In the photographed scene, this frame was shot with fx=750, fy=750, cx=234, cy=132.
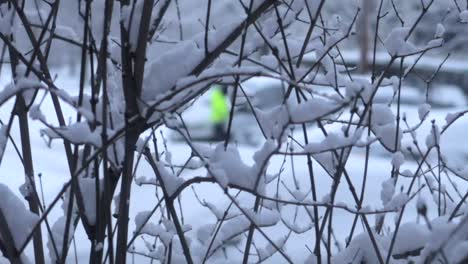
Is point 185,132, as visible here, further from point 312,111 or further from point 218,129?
point 218,129

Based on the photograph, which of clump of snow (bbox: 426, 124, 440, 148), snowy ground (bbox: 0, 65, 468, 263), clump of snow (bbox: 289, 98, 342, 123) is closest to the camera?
clump of snow (bbox: 289, 98, 342, 123)

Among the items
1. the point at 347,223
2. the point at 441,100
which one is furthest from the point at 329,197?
the point at 441,100

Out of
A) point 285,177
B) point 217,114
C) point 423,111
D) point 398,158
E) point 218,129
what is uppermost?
point 217,114

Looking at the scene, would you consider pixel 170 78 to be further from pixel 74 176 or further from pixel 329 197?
pixel 329 197

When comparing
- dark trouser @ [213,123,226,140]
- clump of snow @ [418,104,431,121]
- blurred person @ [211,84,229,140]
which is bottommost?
clump of snow @ [418,104,431,121]

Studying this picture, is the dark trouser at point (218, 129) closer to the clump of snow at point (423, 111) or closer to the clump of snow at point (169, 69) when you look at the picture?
the clump of snow at point (423, 111)

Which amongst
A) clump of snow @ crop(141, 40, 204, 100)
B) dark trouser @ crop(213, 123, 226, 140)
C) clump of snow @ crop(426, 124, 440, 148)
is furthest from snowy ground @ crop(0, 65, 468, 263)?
dark trouser @ crop(213, 123, 226, 140)

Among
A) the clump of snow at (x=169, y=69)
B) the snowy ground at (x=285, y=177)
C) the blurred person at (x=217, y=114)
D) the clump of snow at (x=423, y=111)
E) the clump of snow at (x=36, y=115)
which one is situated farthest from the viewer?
the blurred person at (x=217, y=114)

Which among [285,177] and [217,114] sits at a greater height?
[217,114]

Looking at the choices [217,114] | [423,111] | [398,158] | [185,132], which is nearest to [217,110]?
[217,114]

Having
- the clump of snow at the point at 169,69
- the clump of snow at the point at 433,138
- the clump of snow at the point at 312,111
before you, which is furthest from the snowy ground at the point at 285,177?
the clump of snow at the point at 312,111

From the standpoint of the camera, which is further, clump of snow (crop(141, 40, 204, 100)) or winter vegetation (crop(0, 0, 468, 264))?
clump of snow (crop(141, 40, 204, 100))

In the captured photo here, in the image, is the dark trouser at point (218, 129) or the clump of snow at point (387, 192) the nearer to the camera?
the clump of snow at point (387, 192)

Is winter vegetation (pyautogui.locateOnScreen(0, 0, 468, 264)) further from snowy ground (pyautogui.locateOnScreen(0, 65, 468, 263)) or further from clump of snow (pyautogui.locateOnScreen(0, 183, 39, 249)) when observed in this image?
snowy ground (pyautogui.locateOnScreen(0, 65, 468, 263))
